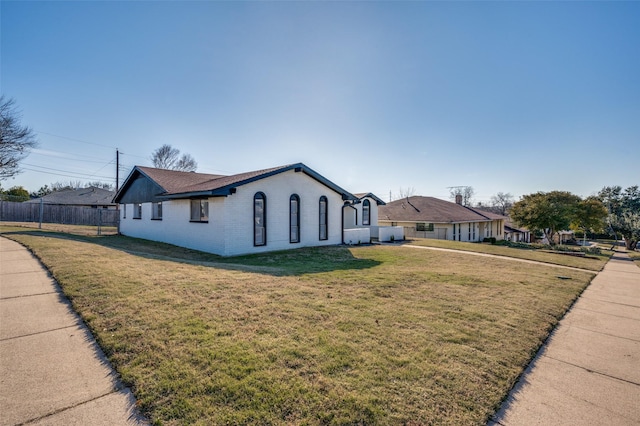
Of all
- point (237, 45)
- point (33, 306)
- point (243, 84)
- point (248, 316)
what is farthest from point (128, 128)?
point (248, 316)

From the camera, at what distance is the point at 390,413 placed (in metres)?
2.58

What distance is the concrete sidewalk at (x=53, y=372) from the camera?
2553 mm

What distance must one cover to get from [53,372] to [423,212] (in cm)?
2979

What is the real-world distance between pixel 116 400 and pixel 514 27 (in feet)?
49.7

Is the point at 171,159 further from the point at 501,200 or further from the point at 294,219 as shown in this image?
the point at 501,200

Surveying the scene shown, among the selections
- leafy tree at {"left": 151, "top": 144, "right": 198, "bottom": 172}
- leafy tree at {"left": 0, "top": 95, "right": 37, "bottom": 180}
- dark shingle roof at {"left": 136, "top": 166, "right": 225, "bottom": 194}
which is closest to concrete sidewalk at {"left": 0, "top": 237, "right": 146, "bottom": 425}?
dark shingle roof at {"left": 136, "top": 166, "right": 225, "bottom": 194}

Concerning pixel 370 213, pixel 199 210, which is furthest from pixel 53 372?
pixel 370 213

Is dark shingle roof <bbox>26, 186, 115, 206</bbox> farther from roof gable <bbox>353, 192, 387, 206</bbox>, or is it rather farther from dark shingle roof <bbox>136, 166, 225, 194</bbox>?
roof gable <bbox>353, 192, 387, 206</bbox>

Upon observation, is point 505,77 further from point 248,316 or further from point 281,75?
point 248,316

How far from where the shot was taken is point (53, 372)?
3201mm

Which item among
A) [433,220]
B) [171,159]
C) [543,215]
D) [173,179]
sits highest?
[171,159]

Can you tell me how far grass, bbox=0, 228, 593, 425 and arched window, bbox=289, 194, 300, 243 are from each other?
20.9 ft

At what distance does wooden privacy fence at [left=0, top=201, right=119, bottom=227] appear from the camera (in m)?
26.5

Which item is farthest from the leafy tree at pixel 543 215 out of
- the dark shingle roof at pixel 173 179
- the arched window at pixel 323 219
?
the dark shingle roof at pixel 173 179
